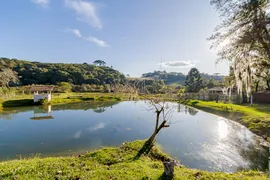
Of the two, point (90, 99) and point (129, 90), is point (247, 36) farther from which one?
point (90, 99)

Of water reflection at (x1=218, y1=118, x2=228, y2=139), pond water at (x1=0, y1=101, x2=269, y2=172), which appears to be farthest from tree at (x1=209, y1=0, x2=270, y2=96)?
A: water reflection at (x1=218, y1=118, x2=228, y2=139)

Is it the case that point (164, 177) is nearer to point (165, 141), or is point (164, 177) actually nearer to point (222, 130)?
point (165, 141)

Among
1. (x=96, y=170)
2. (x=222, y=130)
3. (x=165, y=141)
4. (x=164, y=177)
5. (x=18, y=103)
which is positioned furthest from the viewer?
(x=18, y=103)

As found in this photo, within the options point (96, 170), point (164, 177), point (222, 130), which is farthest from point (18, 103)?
point (164, 177)

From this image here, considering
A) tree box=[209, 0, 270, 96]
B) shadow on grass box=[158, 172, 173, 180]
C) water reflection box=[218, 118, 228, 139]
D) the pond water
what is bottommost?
the pond water

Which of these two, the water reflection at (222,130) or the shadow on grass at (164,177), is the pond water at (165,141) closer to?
the water reflection at (222,130)

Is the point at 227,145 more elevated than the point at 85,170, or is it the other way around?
the point at 85,170

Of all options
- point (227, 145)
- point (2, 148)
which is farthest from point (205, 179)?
point (2, 148)

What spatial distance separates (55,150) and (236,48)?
9792 mm

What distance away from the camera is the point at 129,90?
9227 millimetres

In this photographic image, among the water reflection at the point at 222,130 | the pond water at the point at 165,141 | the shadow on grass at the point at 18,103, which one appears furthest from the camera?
the shadow on grass at the point at 18,103

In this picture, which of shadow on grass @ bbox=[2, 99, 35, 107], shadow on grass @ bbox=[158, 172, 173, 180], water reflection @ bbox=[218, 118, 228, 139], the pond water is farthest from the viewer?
shadow on grass @ bbox=[2, 99, 35, 107]

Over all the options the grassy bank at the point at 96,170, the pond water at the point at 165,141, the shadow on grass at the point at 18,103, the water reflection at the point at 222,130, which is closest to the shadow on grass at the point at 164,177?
the grassy bank at the point at 96,170

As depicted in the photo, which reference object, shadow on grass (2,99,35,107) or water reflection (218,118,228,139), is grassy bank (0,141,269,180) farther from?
shadow on grass (2,99,35,107)
